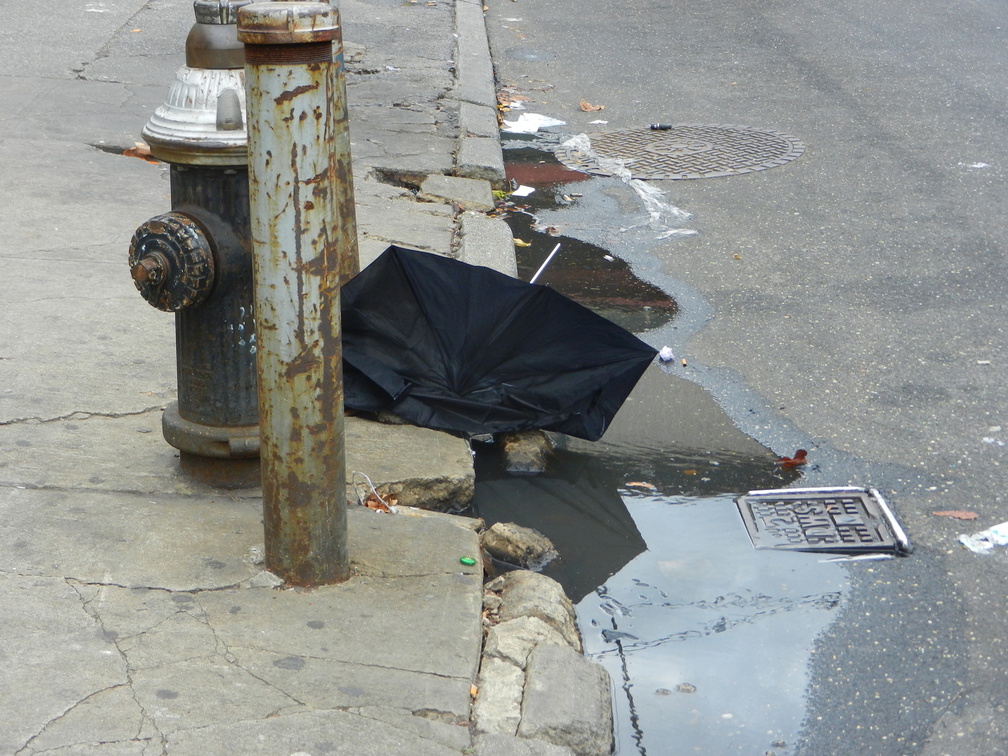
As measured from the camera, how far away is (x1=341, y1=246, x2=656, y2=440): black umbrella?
12.2 ft

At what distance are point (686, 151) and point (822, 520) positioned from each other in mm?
4575

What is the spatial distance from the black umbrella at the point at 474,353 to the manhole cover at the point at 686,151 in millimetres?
3608

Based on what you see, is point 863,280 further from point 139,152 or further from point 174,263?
point 139,152

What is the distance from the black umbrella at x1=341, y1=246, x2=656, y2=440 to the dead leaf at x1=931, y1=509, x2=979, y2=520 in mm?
1079

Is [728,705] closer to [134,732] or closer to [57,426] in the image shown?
[134,732]

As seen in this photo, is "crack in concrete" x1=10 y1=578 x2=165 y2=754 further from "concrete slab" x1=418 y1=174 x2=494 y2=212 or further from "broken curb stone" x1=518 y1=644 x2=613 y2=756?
"concrete slab" x1=418 y1=174 x2=494 y2=212

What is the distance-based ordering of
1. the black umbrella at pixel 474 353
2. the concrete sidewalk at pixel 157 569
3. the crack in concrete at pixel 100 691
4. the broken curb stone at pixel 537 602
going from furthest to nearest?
the black umbrella at pixel 474 353 → the broken curb stone at pixel 537 602 → the concrete sidewalk at pixel 157 569 → the crack in concrete at pixel 100 691

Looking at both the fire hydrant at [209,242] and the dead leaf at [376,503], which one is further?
the dead leaf at [376,503]

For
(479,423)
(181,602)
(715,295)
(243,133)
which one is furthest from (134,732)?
(715,295)

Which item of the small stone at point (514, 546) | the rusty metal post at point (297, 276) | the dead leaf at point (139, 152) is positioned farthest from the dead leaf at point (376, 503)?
the dead leaf at point (139, 152)

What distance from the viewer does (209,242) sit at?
108 inches

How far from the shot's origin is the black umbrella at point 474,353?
Result: 3.71 metres

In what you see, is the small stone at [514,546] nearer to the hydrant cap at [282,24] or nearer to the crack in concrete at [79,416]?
the crack in concrete at [79,416]

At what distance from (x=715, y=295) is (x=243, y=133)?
310 cm
